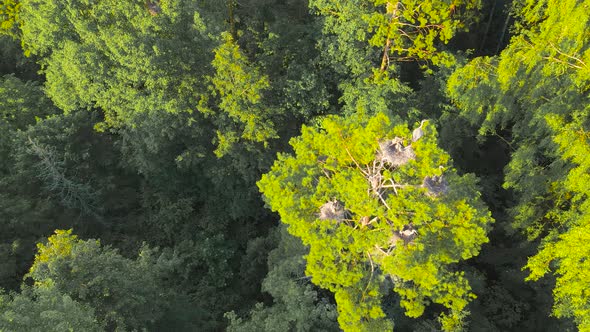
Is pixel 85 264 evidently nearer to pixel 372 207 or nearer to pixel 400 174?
pixel 372 207

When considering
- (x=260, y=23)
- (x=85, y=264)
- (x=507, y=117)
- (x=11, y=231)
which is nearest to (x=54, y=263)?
(x=85, y=264)

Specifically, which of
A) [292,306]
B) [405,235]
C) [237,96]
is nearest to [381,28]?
[237,96]

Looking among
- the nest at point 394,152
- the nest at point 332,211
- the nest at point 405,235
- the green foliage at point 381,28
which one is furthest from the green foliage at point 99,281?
the green foliage at point 381,28

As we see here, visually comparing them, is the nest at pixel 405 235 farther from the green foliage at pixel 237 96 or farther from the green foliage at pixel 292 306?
the green foliage at pixel 237 96

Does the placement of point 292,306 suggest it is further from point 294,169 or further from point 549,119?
point 549,119

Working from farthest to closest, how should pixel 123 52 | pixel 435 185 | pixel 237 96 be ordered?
pixel 237 96 < pixel 123 52 < pixel 435 185

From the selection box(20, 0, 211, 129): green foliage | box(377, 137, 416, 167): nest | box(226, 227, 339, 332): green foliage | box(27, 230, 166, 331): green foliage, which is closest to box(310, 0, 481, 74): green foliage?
box(20, 0, 211, 129): green foliage
